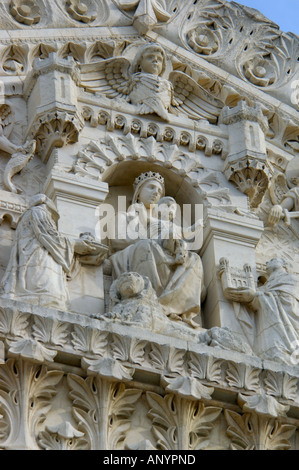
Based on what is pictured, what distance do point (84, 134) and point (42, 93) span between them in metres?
0.72

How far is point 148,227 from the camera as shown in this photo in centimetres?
2052

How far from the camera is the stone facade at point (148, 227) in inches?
696

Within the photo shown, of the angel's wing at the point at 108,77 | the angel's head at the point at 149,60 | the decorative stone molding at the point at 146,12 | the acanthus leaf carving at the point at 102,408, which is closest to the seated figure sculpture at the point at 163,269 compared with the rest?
the acanthus leaf carving at the point at 102,408

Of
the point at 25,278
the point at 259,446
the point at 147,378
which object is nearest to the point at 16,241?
the point at 25,278

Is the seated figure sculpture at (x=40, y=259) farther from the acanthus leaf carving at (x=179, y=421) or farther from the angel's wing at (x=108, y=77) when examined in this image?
the angel's wing at (x=108, y=77)

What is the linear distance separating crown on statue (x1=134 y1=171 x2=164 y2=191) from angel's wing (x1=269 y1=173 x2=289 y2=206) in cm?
180

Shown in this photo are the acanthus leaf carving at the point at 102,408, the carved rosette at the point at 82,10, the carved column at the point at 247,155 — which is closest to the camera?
the acanthus leaf carving at the point at 102,408

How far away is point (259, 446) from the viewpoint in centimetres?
1794

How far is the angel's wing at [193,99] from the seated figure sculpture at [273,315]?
3.00 m

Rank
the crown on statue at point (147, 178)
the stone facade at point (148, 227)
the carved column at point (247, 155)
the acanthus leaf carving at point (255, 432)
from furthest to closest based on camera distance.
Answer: the carved column at point (247, 155)
the crown on statue at point (147, 178)
the acanthus leaf carving at point (255, 432)
the stone facade at point (148, 227)

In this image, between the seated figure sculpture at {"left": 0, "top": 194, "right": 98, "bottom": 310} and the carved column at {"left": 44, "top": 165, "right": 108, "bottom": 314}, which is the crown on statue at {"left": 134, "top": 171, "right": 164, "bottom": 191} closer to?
the carved column at {"left": 44, "top": 165, "right": 108, "bottom": 314}

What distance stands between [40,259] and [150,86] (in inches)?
153

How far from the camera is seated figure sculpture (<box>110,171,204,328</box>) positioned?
1948 cm

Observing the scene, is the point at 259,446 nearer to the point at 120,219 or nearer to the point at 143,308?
the point at 143,308
